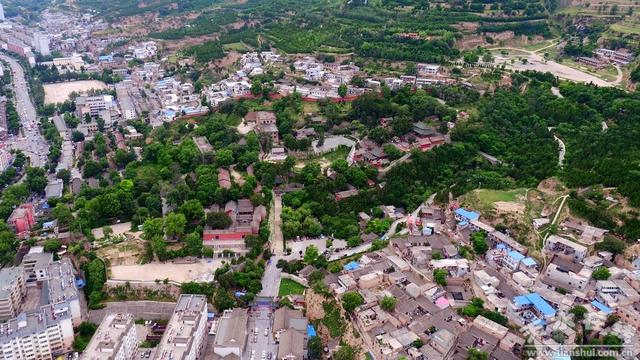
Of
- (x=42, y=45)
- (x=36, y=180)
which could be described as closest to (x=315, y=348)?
(x=36, y=180)

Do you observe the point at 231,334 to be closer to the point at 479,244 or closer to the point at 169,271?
the point at 169,271

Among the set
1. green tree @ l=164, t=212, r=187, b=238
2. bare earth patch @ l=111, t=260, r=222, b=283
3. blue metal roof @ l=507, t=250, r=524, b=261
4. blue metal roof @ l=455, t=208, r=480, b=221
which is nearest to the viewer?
blue metal roof @ l=507, t=250, r=524, b=261

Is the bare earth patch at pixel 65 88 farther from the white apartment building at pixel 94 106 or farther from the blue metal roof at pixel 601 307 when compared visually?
the blue metal roof at pixel 601 307

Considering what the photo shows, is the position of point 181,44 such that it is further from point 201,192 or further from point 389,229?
point 389,229

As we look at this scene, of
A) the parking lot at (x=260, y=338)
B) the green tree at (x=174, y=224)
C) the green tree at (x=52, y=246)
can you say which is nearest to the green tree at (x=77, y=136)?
the green tree at (x=52, y=246)

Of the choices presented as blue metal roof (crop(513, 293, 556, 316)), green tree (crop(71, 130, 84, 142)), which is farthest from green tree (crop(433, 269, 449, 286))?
green tree (crop(71, 130, 84, 142))

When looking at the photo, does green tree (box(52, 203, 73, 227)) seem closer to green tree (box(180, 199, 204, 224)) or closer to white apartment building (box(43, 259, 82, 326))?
white apartment building (box(43, 259, 82, 326))

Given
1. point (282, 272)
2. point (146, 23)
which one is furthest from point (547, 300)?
point (146, 23)

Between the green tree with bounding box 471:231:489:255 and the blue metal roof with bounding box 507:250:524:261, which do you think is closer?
the blue metal roof with bounding box 507:250:524:261
